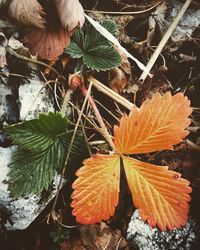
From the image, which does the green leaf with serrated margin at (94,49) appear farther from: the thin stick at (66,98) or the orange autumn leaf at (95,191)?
the orange autumn leaf at (95,191)

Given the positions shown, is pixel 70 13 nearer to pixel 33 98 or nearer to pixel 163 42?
pixel 33 98

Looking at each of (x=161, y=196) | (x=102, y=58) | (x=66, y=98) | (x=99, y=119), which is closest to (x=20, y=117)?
(x=66, y=98)

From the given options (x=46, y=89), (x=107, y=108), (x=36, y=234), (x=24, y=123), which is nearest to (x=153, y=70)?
(x=107, y=108)

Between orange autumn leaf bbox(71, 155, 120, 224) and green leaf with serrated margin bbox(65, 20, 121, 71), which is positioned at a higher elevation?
green leaf with serrated margin bbox(65, 20, 121, 71)

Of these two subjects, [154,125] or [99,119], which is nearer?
[154,125]

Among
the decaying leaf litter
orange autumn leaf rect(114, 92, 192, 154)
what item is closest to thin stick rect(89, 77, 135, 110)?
the decaying leaf litter

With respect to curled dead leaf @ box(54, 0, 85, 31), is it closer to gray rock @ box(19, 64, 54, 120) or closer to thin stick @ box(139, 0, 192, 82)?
gray rock @ box(19, 64, 54, 120)

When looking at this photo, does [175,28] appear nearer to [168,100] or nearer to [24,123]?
[168,100]
